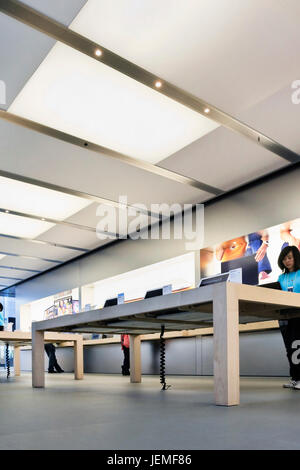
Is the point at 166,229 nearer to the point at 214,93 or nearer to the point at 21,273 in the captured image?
the point at 214,93

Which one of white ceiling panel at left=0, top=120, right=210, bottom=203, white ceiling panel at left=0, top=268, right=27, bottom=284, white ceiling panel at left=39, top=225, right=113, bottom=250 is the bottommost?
white ceiling panel at left=0, top=268, right=27, bottom=284

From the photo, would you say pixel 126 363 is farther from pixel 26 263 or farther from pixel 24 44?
pixel 24 44

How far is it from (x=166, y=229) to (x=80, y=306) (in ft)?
11.1

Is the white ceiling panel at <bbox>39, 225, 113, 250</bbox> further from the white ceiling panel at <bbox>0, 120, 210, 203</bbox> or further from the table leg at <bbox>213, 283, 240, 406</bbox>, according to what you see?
the table leg at <bbox>213, 283, 240, 406</bbox>

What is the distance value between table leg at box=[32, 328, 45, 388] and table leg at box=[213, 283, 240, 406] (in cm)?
228

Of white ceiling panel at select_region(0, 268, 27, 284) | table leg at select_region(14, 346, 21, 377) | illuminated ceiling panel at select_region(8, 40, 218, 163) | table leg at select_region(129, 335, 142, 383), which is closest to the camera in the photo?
illuminated ceiling panel at select_region(8, 40, 218, 163)

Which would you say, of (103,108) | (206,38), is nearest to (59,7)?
(206,38)

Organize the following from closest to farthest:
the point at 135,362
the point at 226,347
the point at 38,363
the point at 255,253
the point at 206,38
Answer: the point at 226,347
the point at 206,38
the point at 38,363
the point at 135,362
the point at 255,253

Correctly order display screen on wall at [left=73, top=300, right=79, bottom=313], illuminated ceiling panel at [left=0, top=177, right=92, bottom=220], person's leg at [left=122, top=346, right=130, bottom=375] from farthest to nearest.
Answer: display screen on wall at [left=73, top=300, right=79, bottom=313], person's leg at [left=122, top=346, right=130, bottom=375], illuminated ceiling panel at [left=0, top=177, right=92, bottom=220]

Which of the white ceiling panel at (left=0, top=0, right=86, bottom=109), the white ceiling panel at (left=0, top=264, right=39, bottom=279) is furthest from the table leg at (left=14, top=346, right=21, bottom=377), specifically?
the white ceiling panel at (left=0, top=0, right=86, bottom=109)

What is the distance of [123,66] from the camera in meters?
3.51

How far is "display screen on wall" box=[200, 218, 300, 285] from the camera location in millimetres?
5484

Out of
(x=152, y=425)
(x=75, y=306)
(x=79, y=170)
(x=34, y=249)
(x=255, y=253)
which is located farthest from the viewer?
(x=75, y=306)

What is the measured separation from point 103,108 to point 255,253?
9.49 feet
